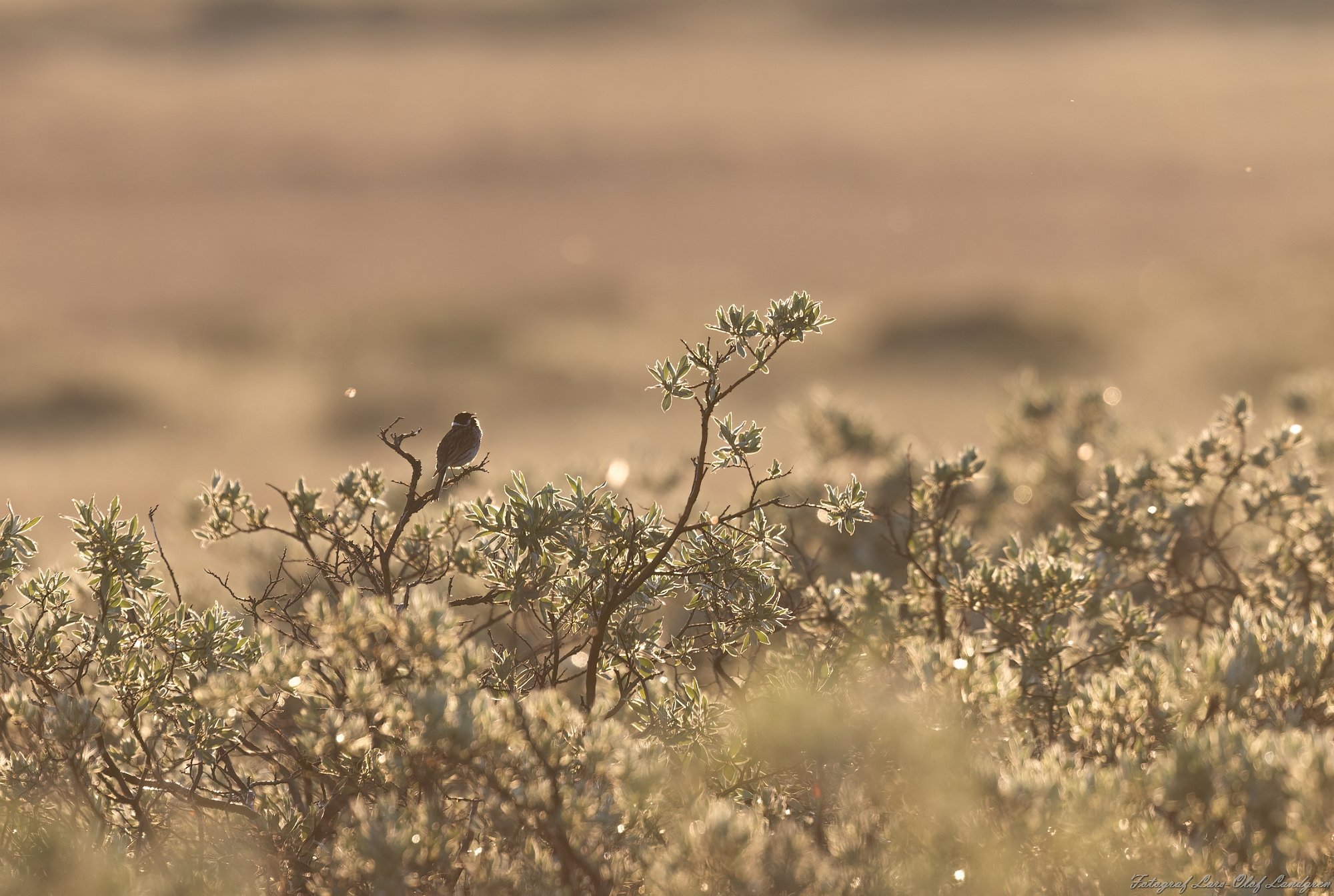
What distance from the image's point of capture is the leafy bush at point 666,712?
169 inches

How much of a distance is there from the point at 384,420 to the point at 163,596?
4304cm

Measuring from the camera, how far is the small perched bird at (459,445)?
5691 millimetres

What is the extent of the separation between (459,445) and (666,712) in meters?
1.65

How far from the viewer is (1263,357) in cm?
5047

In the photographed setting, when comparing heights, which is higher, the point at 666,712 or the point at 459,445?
the point at 459,445

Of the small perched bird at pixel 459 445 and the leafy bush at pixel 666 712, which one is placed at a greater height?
the small perched bird at pixel 459 445

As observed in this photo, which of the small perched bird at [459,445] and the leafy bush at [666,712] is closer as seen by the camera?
the leafy bush at [666,712]

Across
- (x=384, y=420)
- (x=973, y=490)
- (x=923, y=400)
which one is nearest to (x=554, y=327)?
(x=384, y=420)

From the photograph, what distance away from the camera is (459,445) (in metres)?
5.79

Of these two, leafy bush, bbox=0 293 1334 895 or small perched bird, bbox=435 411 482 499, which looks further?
small perched bird, bbox=435 411 482 499

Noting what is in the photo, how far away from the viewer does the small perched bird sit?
5691 mm

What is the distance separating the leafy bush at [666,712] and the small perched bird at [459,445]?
0.78ft

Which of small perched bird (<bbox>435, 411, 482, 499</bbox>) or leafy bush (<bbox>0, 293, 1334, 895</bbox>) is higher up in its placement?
small perched bird (<bbox>435, 411, 482, 499</bbox>)

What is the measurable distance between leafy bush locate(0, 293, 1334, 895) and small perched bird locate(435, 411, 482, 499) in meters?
0.24
